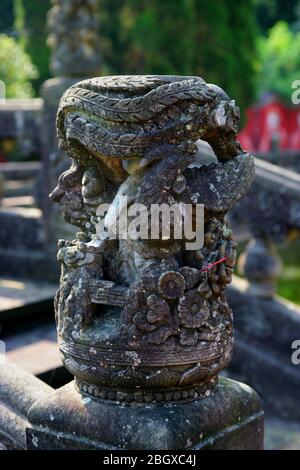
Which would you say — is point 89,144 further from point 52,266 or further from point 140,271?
point 52,266

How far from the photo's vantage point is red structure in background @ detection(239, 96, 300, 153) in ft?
95.8

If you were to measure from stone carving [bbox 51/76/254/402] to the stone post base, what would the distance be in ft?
0.18

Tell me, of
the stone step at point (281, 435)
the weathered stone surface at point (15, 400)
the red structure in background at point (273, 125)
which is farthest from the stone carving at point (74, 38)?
the red structure in background at point (273, 125)

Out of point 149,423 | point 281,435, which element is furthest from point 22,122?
point 149,423

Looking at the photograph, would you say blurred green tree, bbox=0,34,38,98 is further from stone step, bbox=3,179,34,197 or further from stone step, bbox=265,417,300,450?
stone step, bbox=265,417,300,450

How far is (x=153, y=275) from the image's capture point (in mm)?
2568

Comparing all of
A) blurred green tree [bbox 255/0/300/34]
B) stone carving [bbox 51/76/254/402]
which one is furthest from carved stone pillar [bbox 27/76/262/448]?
blurred green tree [bbox 255/0/300/34]

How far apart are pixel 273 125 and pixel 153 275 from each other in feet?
90.9

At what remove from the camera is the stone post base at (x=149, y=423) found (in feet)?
8.32

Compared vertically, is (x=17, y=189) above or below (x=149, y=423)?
below

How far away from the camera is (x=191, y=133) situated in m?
2.59

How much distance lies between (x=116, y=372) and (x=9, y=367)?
3.52 feet

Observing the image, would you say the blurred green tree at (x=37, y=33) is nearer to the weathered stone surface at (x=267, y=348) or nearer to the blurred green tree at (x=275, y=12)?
the blurred green tree at (x=275, y=12)

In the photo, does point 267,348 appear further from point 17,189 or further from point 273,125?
point 273,125
